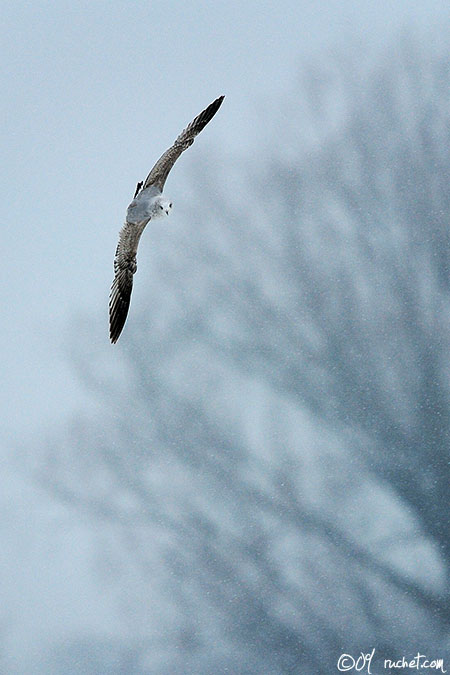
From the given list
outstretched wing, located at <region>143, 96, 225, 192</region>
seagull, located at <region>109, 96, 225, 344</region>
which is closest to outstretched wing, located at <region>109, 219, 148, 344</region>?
seagull, located at <region>109, 96, 225, 344</region>

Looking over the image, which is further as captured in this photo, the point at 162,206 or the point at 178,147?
the point at 178,147

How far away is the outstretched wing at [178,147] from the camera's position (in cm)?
841

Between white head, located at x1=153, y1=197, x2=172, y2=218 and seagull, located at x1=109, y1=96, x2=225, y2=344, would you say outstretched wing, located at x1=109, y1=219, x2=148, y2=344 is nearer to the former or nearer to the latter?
seagull, located at x1=109, y1=96, x2=225, y2=344

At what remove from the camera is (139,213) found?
27.1ft

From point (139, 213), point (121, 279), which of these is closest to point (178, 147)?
point (139, 213)

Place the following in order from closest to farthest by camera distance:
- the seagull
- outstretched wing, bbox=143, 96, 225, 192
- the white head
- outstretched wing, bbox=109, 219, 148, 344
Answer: the white head → the seagull → outstretched wing, bbox=143, 96, 225, 192 → outstretched wing, bbox=109, 219, 148, 344

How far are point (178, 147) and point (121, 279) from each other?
1.29 m

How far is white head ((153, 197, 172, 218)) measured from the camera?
26.3ft

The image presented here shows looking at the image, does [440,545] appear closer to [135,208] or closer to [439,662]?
[439,662]

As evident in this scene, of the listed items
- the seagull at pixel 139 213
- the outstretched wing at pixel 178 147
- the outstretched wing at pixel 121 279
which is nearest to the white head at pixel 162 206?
the seagull at pixel 139 213

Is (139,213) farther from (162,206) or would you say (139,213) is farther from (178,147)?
(178,147)

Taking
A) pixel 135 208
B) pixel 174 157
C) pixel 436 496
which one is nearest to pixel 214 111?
pixel 174 157

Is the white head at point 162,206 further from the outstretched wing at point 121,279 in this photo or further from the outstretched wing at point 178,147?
the outstretched wing at point 121,279

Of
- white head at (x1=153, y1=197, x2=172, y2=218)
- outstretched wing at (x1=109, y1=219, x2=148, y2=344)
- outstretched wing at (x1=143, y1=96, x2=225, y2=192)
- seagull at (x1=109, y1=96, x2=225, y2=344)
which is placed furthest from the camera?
outstretched wing at (x1=109, y1=219, x2=148, y2=344)
